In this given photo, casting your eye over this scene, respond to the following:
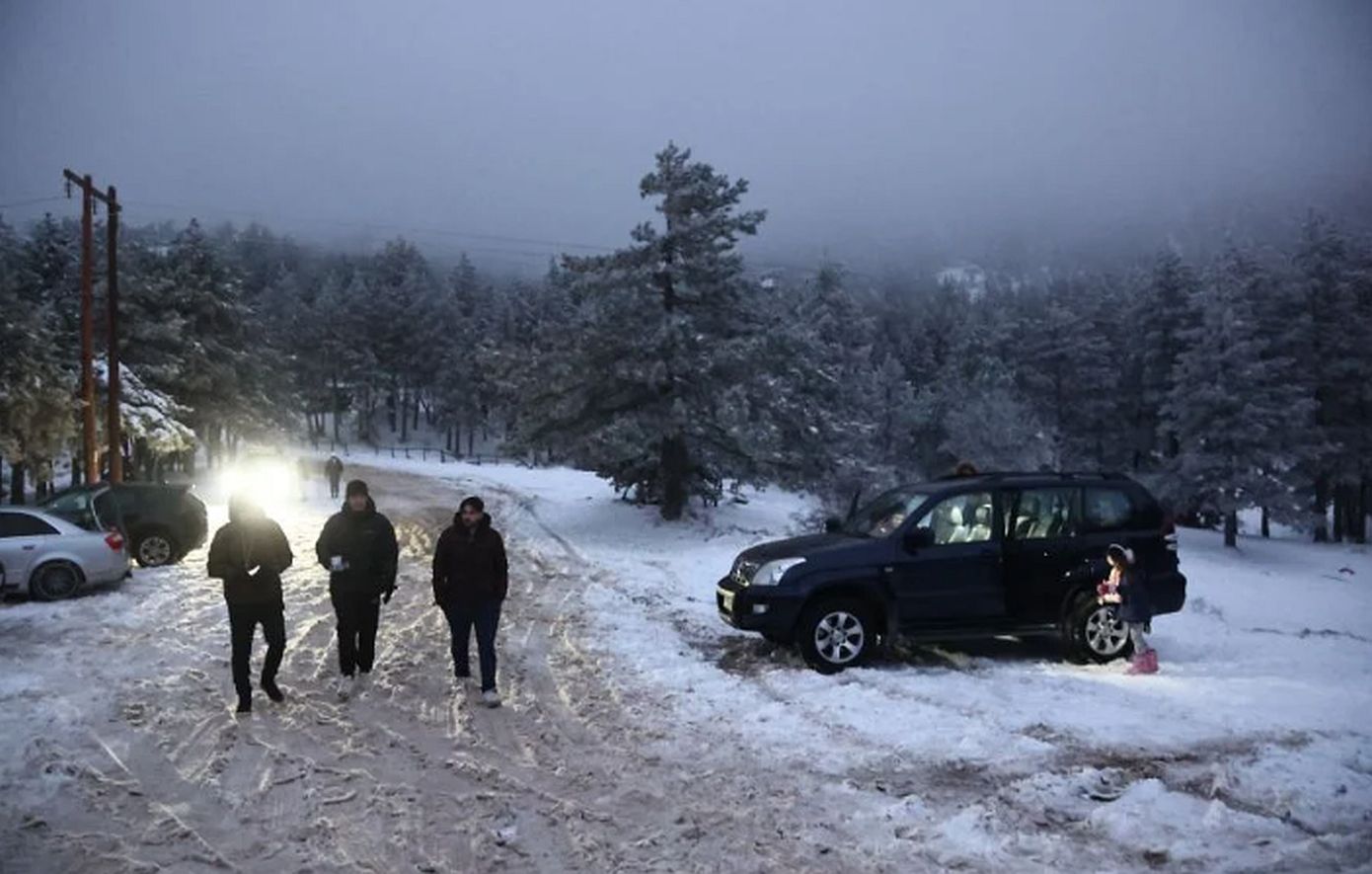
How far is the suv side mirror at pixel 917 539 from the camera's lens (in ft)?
30.8

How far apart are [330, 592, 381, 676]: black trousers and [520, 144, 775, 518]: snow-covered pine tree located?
13366 mm

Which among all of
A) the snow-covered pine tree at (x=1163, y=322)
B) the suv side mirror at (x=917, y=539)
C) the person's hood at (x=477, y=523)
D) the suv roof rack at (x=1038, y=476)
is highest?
the snow-covered pine tree at (x=1163, y=322)

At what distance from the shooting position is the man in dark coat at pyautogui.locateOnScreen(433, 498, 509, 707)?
8.20 meters

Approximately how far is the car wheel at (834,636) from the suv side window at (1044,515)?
196cm

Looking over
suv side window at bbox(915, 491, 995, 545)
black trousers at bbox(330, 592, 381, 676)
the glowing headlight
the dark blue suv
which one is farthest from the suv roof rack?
the glowing headlight

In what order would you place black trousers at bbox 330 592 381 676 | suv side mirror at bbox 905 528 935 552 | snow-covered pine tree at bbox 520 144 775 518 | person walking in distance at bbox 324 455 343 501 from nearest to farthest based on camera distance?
black trousers at bbox 330 592 381 676 < suv side mirror at bbox 905 528 935 552 < snow-covered pine tree at bbox 520 144 775 518 < person walking in distance at bbox 324 455 343 501

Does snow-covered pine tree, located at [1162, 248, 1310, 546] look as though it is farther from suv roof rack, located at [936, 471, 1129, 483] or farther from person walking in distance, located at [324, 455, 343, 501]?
person walking in distance, located at [324, 455, 343, 501]

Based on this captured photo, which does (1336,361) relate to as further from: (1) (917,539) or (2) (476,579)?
(2) (476,579)

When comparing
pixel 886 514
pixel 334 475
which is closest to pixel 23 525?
pixel 886 514

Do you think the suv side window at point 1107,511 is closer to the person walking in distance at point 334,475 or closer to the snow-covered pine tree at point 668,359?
the snow-covered pine tree at point 668,359

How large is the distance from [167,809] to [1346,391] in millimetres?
47430

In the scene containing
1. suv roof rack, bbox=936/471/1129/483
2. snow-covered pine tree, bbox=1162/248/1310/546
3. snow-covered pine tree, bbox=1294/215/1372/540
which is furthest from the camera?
snow-covered pine tree, bbox=1294/215/1372/540

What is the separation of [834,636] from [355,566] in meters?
4.57

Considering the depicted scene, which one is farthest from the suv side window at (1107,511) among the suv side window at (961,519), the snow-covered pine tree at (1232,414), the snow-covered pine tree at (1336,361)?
the snow-covered pine tree at (1336,361)
